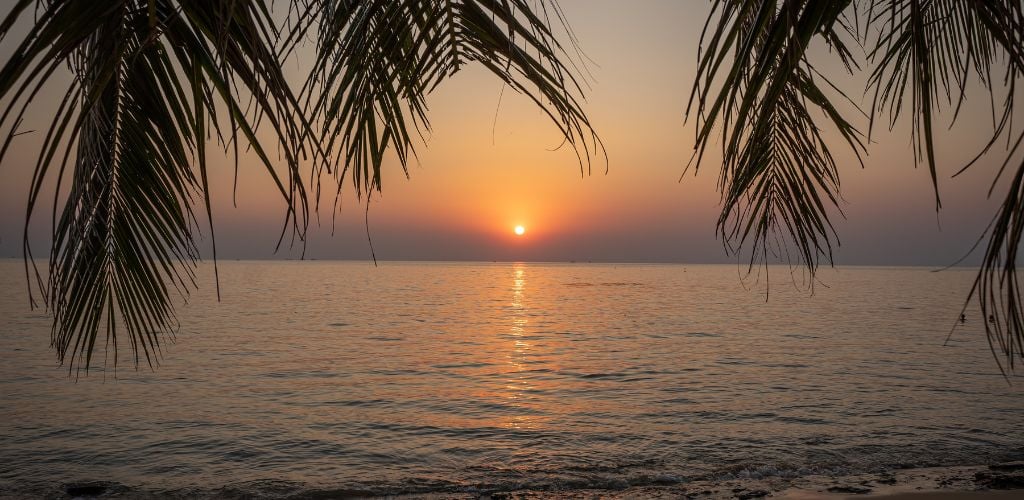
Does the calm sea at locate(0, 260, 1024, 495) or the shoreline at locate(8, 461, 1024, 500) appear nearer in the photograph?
the shoreline at locate(8, 461, 1024, 500)

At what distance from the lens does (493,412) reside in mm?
13047

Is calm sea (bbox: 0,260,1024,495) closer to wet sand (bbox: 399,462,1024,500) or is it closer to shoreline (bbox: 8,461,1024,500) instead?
shoreline (bbox: 8,461,1024,500)

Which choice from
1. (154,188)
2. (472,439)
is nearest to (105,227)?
(154,188)

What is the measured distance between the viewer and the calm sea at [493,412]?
9.26 metres

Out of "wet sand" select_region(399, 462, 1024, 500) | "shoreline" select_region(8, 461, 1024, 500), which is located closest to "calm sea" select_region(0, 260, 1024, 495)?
"shoreline" select_region(8, 461, 1024, 500)

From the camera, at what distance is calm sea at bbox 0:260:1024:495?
30.4ft

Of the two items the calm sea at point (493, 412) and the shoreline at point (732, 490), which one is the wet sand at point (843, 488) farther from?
the calm sea at point (493, 412)

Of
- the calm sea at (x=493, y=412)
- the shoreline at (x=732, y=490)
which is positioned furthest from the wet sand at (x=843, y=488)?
the calm sea at (x=493, y=412)

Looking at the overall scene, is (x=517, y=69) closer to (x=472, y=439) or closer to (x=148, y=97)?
(x=148, y=97)

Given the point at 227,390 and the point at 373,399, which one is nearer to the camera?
the point at 373,399

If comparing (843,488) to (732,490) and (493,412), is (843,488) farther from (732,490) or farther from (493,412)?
(493,412)

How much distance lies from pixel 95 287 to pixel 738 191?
7.15 feet

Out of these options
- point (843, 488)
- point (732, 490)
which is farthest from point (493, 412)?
point (843, 488)

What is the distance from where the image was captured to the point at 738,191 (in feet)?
7.46
